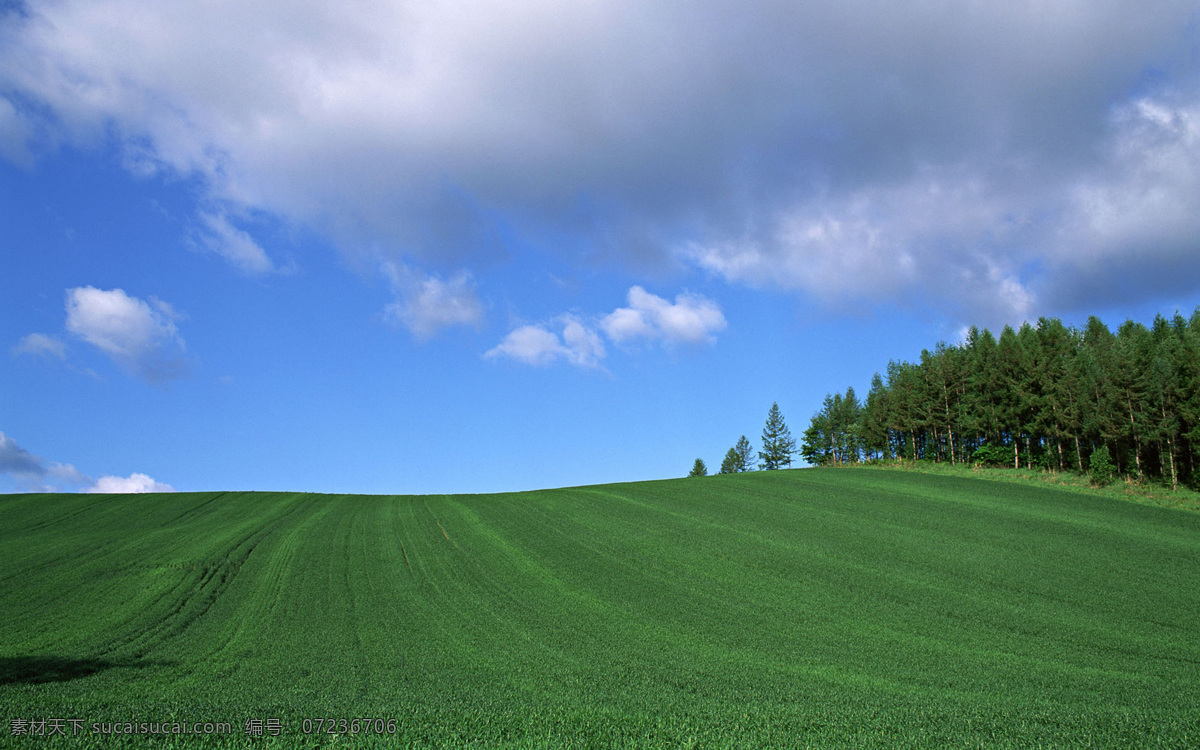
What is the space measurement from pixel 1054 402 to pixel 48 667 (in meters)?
68.7

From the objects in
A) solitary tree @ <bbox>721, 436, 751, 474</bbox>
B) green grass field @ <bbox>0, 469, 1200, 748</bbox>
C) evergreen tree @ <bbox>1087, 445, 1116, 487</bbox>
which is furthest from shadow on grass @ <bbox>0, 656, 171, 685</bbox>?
solitary tree @ <bbox>721, 436, 751, 474</bbox>

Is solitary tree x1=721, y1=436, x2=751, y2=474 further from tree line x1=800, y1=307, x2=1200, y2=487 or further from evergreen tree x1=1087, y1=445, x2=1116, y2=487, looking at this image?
evergreen tree x1=1087, y1=445, x2=1116, y2=487

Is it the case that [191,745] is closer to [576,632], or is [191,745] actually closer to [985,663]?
[576,632]

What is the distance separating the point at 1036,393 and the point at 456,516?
57.9m

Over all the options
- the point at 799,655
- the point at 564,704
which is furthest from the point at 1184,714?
the point at 564,704

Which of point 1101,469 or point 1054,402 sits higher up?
point 1054,402

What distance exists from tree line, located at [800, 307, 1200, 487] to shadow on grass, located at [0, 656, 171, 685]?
55799 millimetres

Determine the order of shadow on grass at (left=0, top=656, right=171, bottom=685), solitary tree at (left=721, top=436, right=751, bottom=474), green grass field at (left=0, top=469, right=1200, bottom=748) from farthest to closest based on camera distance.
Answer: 1. solitary tree at (left=721, top=436, right=751, bottom=474)
2. shadow on grass at (left=0, top=656, right=171, bottom=685)
3. green grass field at (left=0, top=469, right=1200, bottom=748)

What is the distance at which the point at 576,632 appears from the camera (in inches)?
661

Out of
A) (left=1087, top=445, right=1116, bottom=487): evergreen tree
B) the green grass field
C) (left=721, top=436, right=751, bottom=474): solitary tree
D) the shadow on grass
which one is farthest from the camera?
(left=721, top=436, right=751, bottom=474): solitary tree

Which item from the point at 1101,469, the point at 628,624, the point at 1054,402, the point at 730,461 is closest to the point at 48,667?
the point at 628,624

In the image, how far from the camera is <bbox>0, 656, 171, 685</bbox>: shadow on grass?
12.3 m

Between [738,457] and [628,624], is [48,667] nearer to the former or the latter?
[628,624]

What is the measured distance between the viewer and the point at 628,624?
17.7 m
